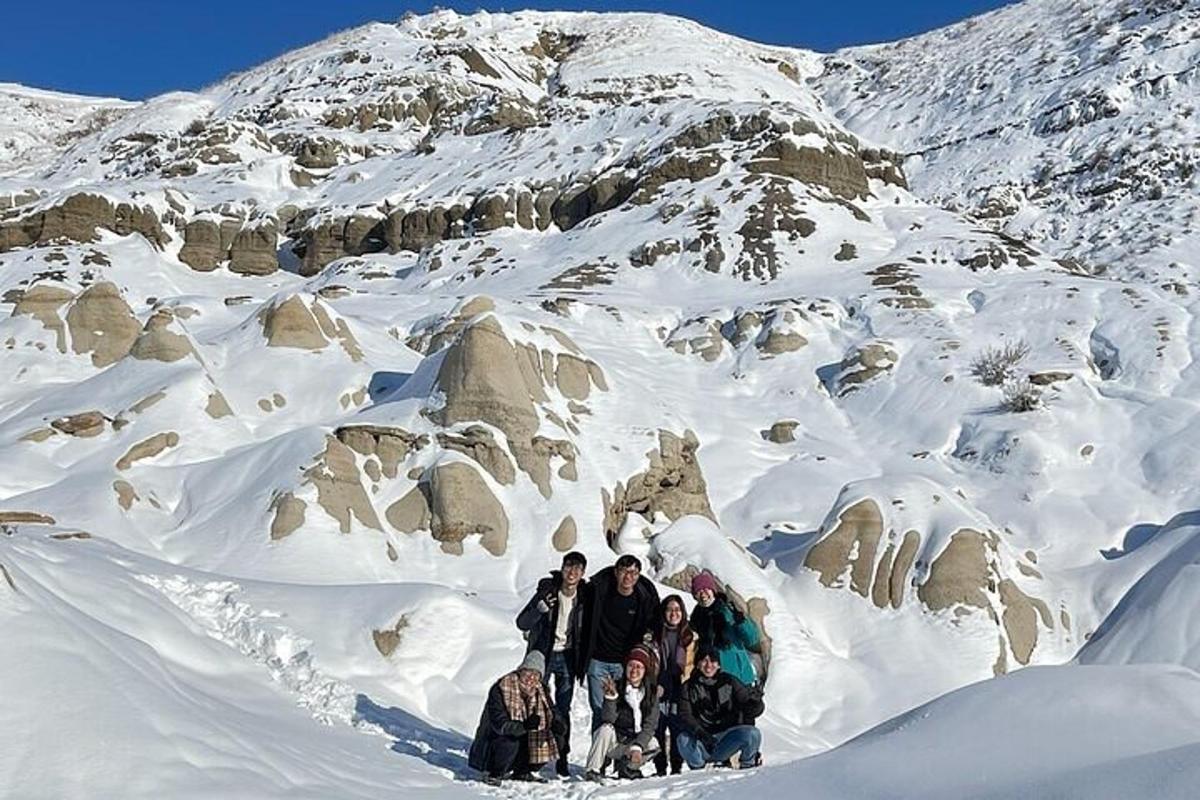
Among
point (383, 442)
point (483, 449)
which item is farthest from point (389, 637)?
point (483, 449)

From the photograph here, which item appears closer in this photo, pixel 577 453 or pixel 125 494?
pixel 125 494

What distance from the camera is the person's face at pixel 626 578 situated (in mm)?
8148

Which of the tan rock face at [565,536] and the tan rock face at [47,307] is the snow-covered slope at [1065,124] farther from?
the tan rock face at [47,307]

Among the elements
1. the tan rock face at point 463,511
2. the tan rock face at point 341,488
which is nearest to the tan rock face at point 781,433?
the tan rock face at point 463,511

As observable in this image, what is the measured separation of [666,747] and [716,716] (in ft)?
→ 1.66

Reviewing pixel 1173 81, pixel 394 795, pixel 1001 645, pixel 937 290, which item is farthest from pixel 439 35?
pixel 394 795

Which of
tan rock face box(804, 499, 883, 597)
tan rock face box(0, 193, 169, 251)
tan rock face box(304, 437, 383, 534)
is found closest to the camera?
tan rock face box(304, 437, 383, 534)

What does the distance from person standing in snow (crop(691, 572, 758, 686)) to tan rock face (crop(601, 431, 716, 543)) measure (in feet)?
51.1

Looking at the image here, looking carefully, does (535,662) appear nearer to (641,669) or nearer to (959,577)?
(641,669)

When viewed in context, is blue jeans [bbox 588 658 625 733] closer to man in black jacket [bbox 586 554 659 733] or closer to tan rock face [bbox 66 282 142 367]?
man in black jacket [bbox 586 554 659 733]

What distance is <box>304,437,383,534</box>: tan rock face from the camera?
20312 mm

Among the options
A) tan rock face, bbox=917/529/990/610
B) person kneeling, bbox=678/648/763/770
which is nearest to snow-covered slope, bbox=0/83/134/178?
tan rock face, bbox=917/529/990/610

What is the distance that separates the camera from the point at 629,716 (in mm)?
8203

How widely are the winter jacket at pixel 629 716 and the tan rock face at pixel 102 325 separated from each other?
26404 mm
